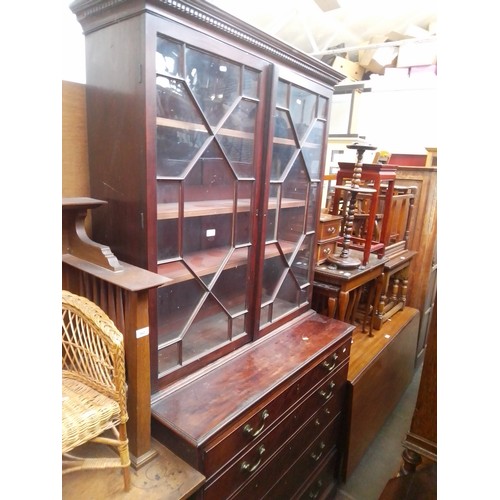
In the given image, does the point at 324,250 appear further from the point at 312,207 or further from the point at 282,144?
the point at 282,144

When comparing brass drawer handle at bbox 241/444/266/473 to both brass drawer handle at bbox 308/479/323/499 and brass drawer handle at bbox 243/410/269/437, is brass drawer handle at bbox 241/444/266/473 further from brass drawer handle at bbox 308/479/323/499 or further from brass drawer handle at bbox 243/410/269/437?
brass drawer handle at bbox 308/479/323/499

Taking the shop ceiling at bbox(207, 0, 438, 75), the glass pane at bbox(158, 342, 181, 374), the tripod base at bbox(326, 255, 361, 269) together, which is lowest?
the glass pane at bbox(158, 342, 181, 374)

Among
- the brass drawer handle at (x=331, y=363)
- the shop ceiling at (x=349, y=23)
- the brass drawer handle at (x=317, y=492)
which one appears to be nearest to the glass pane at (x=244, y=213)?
the brass drawer handle at (x=331, y=363)

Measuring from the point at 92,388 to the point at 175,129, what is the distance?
71cm

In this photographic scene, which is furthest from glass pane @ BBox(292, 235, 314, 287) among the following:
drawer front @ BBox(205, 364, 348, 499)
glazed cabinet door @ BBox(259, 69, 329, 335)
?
drawer front @ BBox(205, 364, 348, 499)

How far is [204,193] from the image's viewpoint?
1111 mm

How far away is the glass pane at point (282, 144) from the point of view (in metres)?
1.28

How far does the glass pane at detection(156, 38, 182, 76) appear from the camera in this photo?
2.86 feet

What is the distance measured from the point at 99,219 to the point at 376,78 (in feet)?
14.6

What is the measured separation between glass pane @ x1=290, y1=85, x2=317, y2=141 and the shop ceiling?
6.23 ft

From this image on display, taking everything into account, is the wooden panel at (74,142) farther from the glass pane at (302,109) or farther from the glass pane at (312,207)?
the glass pane at (312,207)

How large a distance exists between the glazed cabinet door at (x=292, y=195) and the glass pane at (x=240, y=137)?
9 centimetres
